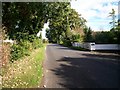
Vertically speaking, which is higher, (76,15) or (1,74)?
(76,15)

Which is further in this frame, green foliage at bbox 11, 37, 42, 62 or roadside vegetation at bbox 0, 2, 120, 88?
green foliage at bbox 11, 37, 42, 62

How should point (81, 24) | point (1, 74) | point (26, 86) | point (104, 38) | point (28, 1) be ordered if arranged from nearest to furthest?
point (26, 86) < point (1, 74) < point (28, 1) < point (104, 38) < point (81, 24)

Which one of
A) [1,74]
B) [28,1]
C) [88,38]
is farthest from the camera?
[88,38]

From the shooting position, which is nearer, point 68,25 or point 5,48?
point 5,48

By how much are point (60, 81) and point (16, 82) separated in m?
1.94

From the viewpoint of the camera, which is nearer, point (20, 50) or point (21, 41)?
point (20, 50)

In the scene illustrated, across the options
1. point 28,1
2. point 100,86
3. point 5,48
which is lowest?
point 100,86

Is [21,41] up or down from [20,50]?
up

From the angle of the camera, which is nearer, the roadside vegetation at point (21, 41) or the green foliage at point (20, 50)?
the roadside vegetation at point (21, 41)

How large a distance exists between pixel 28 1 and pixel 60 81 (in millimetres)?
7447

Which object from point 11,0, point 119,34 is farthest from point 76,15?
point 11,0

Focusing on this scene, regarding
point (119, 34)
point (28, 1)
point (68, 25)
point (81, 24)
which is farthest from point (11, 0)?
point (81, 24)

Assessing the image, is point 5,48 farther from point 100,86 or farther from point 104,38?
point 104,38

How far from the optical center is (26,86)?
9156mm
